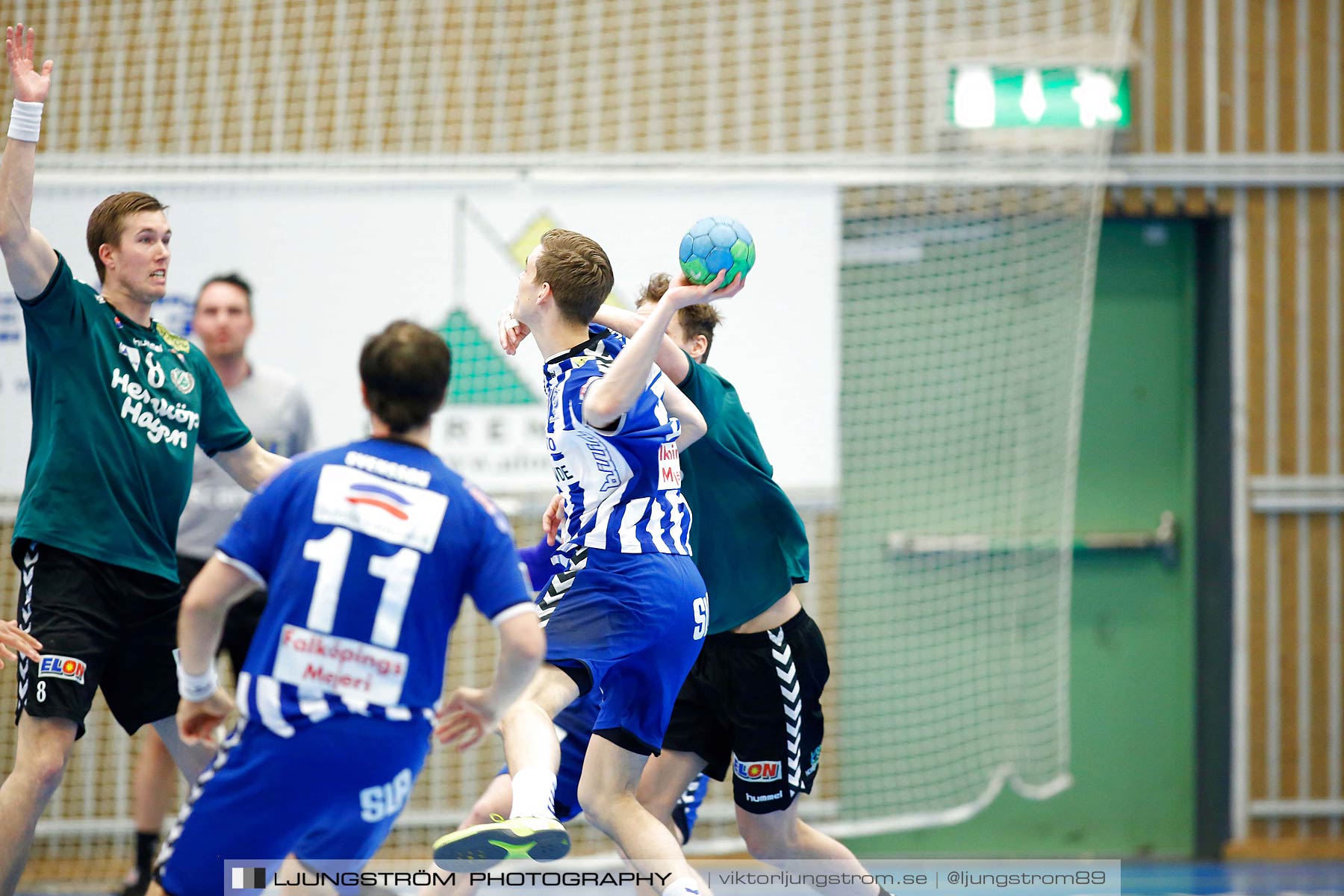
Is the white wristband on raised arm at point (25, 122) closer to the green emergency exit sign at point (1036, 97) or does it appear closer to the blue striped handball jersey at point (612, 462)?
the blue striped handball jersey at point (612, 462)

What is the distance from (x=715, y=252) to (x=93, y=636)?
7.09 ft

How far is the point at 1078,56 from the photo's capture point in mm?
6914

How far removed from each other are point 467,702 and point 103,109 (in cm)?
578

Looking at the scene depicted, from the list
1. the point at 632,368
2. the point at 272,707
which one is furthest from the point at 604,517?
the point at 272,707

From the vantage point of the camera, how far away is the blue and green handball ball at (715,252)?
10.6ft

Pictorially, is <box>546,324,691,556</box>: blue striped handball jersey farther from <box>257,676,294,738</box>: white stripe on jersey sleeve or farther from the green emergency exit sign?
the green emergency exit sign

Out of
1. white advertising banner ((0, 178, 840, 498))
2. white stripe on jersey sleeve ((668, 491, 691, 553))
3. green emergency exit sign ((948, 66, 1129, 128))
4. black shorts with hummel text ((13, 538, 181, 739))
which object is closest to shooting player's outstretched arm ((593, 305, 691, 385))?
white stripe on jersey sleeve ((668, 491, 691, 553))

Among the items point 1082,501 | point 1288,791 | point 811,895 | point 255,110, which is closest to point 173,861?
point 811,895

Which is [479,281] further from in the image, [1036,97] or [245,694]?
[245,694]

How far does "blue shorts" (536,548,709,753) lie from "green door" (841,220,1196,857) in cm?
416

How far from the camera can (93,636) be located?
11.7 ft

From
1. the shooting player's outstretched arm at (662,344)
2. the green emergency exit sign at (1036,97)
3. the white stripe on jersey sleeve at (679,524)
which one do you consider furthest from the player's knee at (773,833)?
the green emergency exit sign at (1036,97)

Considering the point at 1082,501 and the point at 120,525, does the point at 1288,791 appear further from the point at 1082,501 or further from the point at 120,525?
the point at 120,525

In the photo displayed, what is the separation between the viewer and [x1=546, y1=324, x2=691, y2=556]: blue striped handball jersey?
335cm
